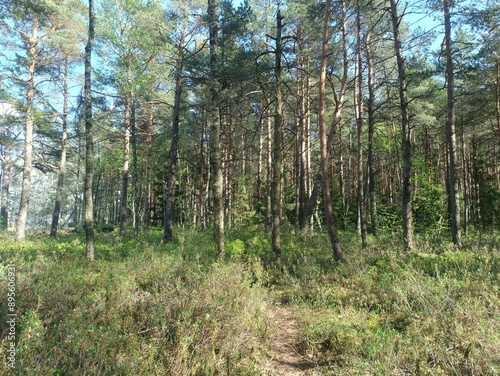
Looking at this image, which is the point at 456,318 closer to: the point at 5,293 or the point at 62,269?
the point at 5,293

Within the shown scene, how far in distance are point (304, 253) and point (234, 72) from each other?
6.40 meters

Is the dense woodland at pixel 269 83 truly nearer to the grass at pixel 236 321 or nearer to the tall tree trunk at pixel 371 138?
the tall tree trunk at pixel 371 138

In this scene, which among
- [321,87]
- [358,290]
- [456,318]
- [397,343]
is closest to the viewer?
[397,343]

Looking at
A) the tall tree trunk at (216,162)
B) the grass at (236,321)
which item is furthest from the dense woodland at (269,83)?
the grass at (236,321)

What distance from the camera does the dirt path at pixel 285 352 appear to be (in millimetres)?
3572

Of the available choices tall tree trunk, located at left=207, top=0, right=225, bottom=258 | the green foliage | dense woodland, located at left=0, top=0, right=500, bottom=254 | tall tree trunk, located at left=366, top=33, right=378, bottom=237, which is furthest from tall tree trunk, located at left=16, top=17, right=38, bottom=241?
tall tree trunk, located at left=366, top=33, right=378, bottom=237

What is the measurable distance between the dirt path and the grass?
0.16 metres

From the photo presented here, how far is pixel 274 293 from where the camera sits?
245 inches

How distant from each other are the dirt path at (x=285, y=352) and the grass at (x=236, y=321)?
0.51 feet

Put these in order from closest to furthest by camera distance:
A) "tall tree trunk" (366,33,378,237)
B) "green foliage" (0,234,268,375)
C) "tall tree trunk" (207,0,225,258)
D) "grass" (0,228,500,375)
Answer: "green foliage" (0,234,268,375) → "grass" (0,228,500,375) → "tall tree trunk" (207,0,225,258) → "tall tree trunk" (366,33,378,237)

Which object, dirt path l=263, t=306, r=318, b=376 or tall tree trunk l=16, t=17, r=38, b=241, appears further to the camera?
tall tree trunk l=16, t=17, r=38, b=241

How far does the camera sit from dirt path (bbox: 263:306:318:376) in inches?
141

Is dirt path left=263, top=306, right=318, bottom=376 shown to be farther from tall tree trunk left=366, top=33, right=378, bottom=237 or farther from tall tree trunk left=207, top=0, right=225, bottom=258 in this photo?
tall tree trunk left=366, top=33, right=378, bottom=237

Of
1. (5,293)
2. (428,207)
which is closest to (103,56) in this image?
(5,293)
